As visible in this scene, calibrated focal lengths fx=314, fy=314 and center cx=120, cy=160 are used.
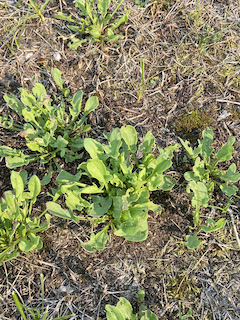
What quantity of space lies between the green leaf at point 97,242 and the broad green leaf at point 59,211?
19 cm

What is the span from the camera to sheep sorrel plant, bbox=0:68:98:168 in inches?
91.0

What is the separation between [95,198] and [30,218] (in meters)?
0.51

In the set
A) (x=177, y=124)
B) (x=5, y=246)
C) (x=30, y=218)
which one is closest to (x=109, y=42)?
(x=177, y=124)

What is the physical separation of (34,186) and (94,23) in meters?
1.53

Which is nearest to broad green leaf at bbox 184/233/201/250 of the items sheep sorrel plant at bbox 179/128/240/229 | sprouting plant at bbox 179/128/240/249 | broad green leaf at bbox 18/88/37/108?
sprouting plant at bbox 179/128/240/249

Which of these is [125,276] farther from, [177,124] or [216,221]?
[177,124]

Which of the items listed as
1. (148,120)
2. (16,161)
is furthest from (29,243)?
(148,120)

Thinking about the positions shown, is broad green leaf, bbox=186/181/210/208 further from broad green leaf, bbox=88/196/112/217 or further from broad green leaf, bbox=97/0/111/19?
broad green leaf, bbox=97/0/111/19

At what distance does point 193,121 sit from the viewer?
2.64 metres

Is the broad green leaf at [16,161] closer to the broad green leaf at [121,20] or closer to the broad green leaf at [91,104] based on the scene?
the broad green leaf at [91,104]

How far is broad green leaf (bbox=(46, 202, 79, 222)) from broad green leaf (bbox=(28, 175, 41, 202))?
0.14m

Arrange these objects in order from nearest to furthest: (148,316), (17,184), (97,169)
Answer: (148,316)
(97,169)
(17,184)

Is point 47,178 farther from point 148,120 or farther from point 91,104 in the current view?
point 148,120

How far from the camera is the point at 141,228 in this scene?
7.03 ft
